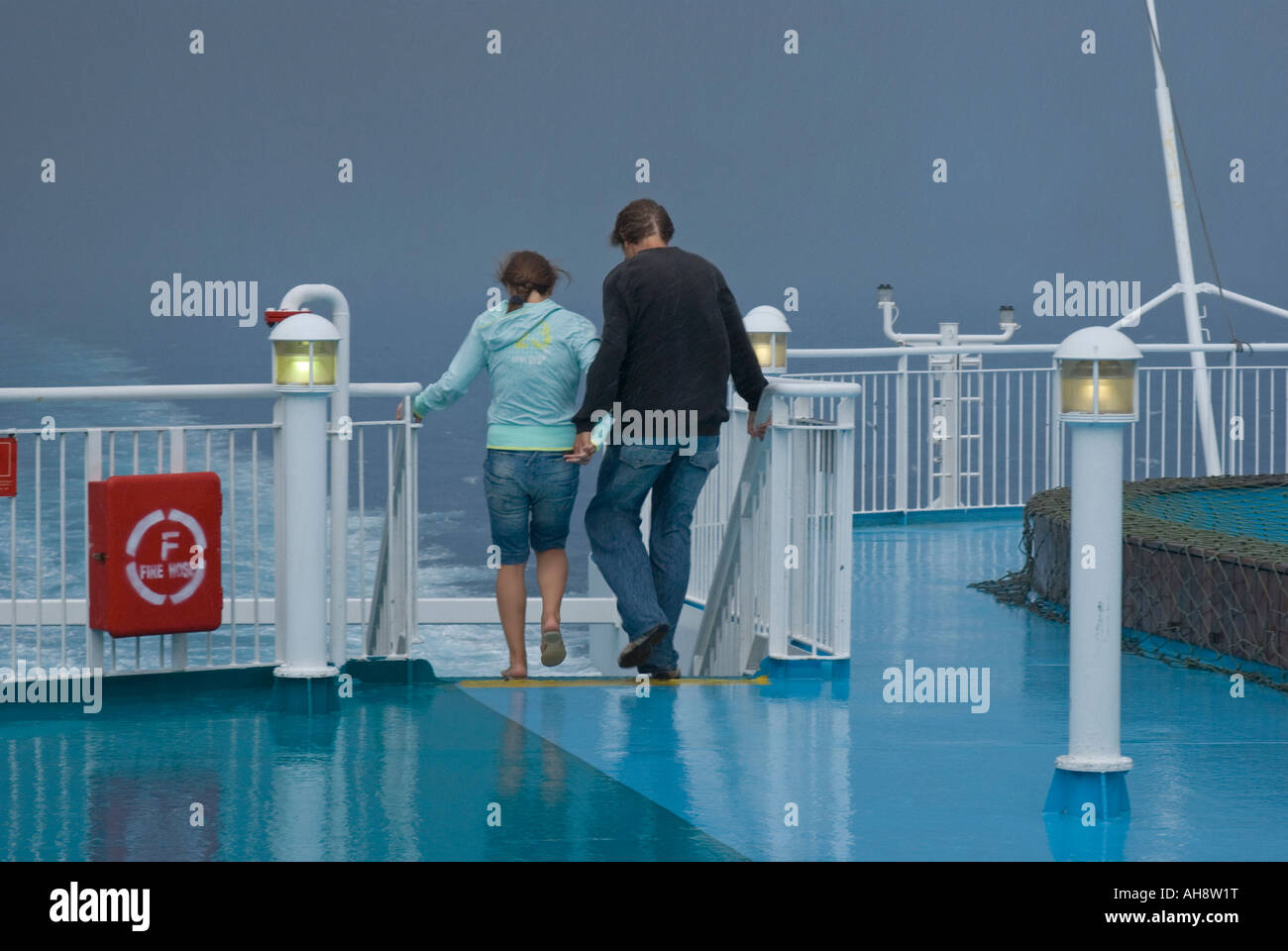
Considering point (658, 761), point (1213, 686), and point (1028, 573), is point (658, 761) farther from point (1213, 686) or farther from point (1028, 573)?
point (1028, 573)

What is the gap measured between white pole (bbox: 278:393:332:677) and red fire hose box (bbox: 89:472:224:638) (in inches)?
13.8

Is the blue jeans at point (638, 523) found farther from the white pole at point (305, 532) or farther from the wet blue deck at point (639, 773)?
the white pole at point (305, 532)

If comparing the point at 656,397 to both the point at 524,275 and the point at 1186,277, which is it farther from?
the point at 1186,277

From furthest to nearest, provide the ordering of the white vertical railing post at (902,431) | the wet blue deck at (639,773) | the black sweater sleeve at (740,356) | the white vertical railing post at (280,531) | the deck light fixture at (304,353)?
the white vertical railing post at (902,431) → the black sweater sleeve at (740,356) → the white vertical railing post at (280,531) → the deck light fixture at (304,353) → the wet blue deck at (639,773)

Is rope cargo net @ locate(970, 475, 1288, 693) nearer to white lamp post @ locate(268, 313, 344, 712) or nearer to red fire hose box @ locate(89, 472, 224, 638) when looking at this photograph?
white lamp post @ locate(268, 313, 344, 712)

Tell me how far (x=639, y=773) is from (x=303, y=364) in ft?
5.57

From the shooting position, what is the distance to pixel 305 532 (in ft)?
17.9

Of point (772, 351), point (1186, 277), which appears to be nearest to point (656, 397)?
point (772, 351)

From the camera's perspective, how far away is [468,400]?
4922cm

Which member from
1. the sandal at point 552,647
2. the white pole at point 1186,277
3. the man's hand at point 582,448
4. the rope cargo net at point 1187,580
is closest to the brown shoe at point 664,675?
the sandal at point 552,647

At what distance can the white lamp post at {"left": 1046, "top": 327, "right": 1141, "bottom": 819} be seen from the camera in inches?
158

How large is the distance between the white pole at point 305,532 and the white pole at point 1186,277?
672cm

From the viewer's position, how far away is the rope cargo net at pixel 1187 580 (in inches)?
247
